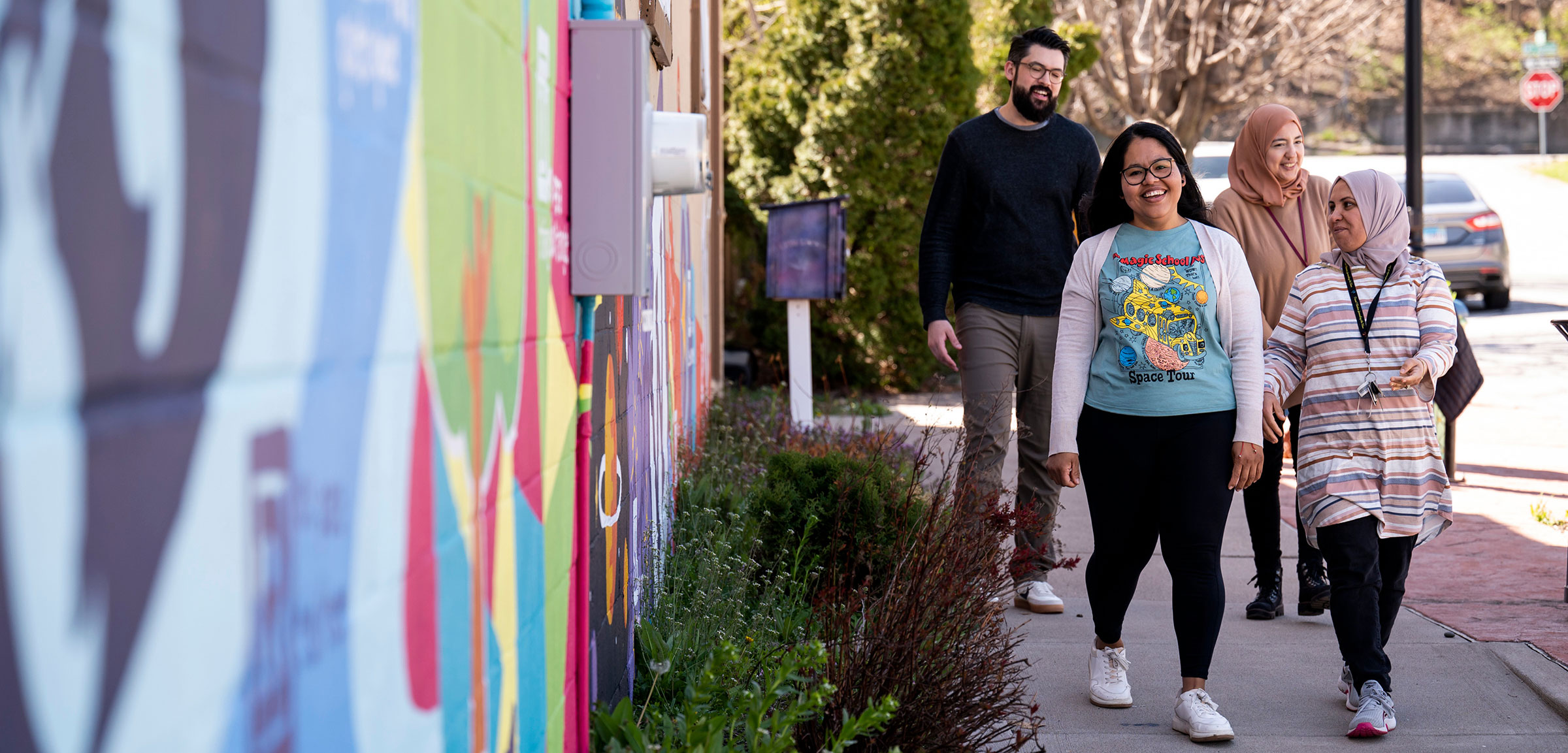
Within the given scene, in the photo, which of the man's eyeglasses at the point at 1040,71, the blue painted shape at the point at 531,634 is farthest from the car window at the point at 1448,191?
the blue painted shape at the point at 531,634

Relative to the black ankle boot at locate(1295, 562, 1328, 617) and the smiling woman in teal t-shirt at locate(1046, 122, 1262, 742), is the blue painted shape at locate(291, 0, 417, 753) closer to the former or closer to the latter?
the smiling woman in teal t-shirt at locate(1046, 122, 1262, 742)

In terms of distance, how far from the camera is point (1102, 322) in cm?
392

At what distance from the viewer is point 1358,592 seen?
150 inches

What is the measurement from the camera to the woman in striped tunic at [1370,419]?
12.5ft

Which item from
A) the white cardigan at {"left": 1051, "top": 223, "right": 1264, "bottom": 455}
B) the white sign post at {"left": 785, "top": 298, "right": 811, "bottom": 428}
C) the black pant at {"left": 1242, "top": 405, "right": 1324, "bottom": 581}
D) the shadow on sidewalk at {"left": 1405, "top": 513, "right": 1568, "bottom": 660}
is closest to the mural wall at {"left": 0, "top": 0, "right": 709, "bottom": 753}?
the white cardigan at {"left": 1051, "top": 223, "right": 1264, "bottom": 455}

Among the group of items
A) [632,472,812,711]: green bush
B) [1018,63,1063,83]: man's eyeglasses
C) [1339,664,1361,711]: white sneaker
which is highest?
[1018,63,1063,83]: man's eyeglasses

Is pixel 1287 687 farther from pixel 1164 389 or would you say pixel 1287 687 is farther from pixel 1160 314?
pixel 1160 314

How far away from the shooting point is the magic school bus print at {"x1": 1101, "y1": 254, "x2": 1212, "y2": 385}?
3.74 metres

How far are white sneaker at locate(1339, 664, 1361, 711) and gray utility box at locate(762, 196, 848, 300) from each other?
4.73 meters

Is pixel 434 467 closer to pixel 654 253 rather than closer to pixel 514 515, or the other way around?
pixel 514 515

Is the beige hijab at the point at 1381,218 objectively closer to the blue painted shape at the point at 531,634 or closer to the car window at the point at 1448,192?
the blue painted shape at the point at 531,634

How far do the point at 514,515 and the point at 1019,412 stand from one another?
3600 mm

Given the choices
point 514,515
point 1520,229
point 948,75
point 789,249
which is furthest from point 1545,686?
point 1520,229

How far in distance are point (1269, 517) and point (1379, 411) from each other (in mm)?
1273
